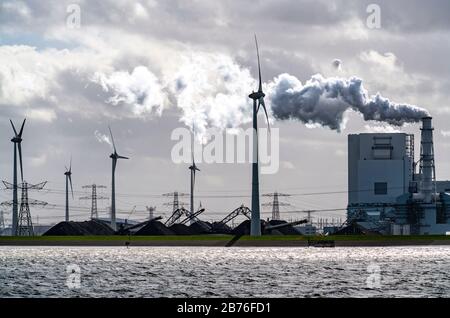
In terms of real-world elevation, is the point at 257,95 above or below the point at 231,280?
above

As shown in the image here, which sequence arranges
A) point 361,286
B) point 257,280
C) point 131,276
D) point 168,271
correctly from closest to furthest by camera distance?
point 361,286 < point 257,280 < point 131,276 < point 168,271

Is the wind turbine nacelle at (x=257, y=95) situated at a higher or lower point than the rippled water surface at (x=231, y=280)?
higher

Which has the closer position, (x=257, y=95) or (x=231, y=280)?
(x=231, y=280)

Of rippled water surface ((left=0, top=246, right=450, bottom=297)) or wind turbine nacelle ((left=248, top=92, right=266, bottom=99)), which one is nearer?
rippled water surface ((left=0, top=246, right=450, bottom=297))

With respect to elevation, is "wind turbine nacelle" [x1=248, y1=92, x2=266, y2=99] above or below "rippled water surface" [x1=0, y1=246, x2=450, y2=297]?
above

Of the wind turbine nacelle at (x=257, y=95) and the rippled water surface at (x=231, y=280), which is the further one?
the wind turbine nacelle at (x=257, y=95)
